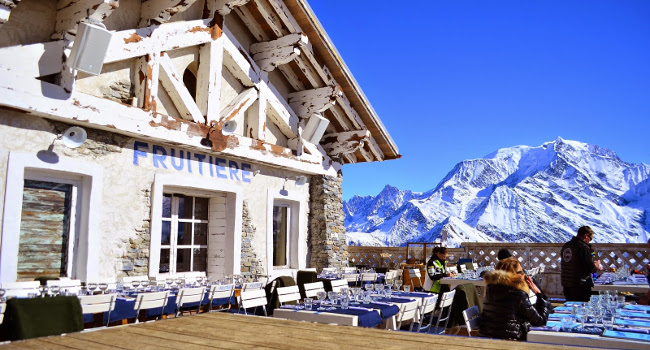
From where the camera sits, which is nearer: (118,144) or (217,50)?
(118,144)

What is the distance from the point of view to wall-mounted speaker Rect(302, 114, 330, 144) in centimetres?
991

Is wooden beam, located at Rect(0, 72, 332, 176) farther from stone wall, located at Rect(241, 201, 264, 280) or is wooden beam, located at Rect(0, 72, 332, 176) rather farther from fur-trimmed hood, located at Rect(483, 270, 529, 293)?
fur-trimmed hood, located at Rect(483, 270, 529, 293)

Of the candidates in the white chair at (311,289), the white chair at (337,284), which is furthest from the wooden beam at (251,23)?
the white chair at (311,289)

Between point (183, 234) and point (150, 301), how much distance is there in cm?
324

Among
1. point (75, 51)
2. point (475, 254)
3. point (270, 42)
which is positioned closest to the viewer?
point (75, 51)

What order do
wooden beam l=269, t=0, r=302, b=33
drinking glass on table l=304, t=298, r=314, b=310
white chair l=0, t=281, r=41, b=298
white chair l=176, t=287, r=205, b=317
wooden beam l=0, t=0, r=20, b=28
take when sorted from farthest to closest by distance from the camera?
wooden beam l=269, t=0, r=302, b=33 → white chair l=176, t=287, r=205, b=317 → wooden beam l=0, t=0, r=20, b=28 → white chair l=0, t=281, r=41, b=298 → drinking glass on table l=304, t=298, r=314, b=310

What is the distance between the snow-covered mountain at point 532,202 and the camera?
→ 144 meters

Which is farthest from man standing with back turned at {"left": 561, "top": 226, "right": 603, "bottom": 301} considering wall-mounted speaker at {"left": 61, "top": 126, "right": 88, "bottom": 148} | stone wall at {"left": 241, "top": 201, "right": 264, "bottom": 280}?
wall-mounted speaker at {"left": 61, "top": 126, "right": 88, "bottom": 148}

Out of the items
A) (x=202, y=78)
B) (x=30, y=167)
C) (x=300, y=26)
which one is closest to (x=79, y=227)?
(x=30, y=167)

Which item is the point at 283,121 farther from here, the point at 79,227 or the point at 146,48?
the point at 79,227

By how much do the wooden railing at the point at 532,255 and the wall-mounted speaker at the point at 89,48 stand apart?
9024mm

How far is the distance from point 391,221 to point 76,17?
174m

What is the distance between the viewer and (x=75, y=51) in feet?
20.0

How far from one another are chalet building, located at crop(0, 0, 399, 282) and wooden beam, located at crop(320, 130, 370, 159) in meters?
0.03
